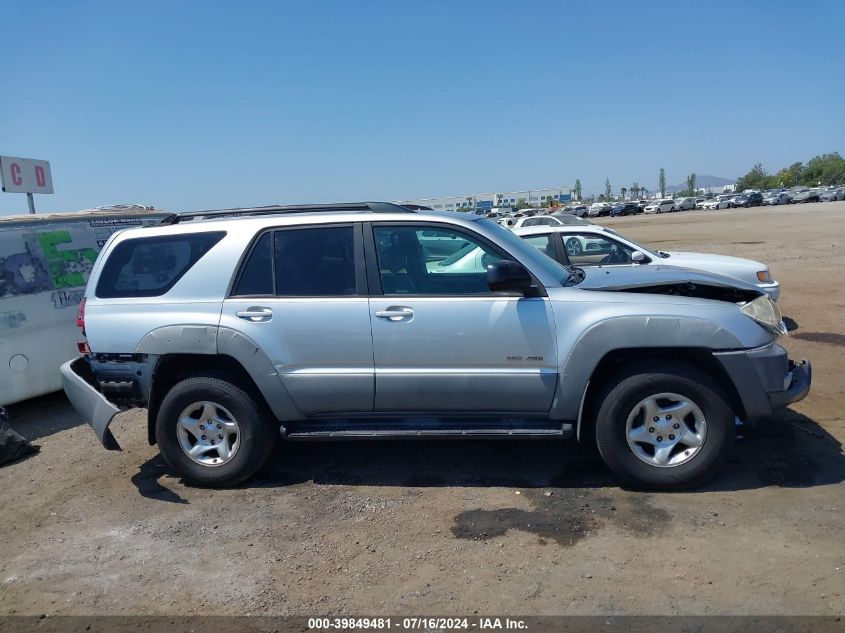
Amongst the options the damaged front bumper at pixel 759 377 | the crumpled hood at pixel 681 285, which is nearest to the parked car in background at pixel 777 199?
the crumpled hood at pixel 681 285

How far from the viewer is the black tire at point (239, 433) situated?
475 centimetres

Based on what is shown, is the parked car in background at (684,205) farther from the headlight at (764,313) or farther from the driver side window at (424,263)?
the driver side window at (424,263)

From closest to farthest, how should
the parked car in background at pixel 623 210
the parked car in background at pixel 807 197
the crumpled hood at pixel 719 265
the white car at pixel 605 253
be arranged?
1. the crumpled hood at pixel 719 265
2. the white car at pixel 605 253
3. the parked car in background at pixel 807 197
4. the parked car in background at pixel 623 210

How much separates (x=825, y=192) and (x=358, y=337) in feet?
260

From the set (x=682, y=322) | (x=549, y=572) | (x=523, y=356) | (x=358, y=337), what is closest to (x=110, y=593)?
(x=358, y=337)

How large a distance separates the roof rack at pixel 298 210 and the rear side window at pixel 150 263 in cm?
30

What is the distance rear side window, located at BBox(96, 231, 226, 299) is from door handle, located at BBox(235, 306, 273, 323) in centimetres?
56

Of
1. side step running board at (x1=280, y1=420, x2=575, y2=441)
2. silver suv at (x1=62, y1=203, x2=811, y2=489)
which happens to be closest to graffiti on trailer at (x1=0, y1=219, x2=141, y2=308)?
silver suv at (x1=62, y1=203, x2=811, y2=489)

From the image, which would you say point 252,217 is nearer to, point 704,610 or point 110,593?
point 110,593

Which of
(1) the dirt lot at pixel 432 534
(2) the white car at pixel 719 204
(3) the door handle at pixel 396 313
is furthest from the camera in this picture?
(2) the white car at pixel 719 204

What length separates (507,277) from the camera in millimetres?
4332

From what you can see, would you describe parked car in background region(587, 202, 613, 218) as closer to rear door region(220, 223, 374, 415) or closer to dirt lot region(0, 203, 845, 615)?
dirt lot region(0, 203, 845, 615)

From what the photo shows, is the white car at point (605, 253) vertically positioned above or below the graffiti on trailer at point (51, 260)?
below

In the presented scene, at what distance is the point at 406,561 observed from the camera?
3807mm
